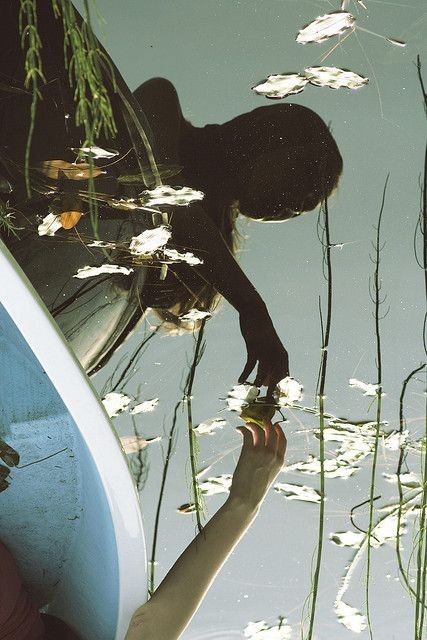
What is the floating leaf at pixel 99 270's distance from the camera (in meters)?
0.97

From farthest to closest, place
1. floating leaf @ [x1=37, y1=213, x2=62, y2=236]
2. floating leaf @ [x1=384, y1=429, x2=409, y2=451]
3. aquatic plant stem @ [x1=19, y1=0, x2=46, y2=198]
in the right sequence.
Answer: floating leaf @ [x1=384, y1=429, x2=409, y2=451], floating leaf @ [x1=37, y1=213, x2=62, y2=236], aquatic plant stem @ [x1=19, y1=0, x2=46, y2=198]

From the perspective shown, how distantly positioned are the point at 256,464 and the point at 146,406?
0.21m

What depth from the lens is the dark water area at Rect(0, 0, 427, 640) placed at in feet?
2.92

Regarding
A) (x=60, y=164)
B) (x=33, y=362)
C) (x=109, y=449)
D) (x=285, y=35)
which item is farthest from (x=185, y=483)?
(x=285, y=35)

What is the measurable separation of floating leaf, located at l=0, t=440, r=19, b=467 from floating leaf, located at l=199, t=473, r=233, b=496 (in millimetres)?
316

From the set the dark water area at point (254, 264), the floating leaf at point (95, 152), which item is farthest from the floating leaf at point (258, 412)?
the floating leaf at point (95, 152)

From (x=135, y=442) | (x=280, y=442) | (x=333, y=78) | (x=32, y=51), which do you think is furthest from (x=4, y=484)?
(x=333, y=78)

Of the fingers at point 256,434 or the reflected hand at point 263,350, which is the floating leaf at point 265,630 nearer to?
the fingers at point 256,434

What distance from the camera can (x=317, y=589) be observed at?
1083 mm

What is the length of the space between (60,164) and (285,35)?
0.37 m

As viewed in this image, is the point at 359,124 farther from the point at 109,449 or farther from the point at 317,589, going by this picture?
the point at 317,589

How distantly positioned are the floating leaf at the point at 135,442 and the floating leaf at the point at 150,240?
0.31 metres

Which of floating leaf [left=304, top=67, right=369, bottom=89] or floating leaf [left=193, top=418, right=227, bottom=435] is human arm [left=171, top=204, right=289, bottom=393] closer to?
floating leaf [left=193, top=418, right=227, bottom=435]

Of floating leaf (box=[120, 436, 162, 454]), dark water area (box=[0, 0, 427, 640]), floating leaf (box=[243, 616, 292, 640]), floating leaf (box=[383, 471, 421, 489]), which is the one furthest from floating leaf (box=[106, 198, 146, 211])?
floating leaf (box=[243, 616, 292, 640])
